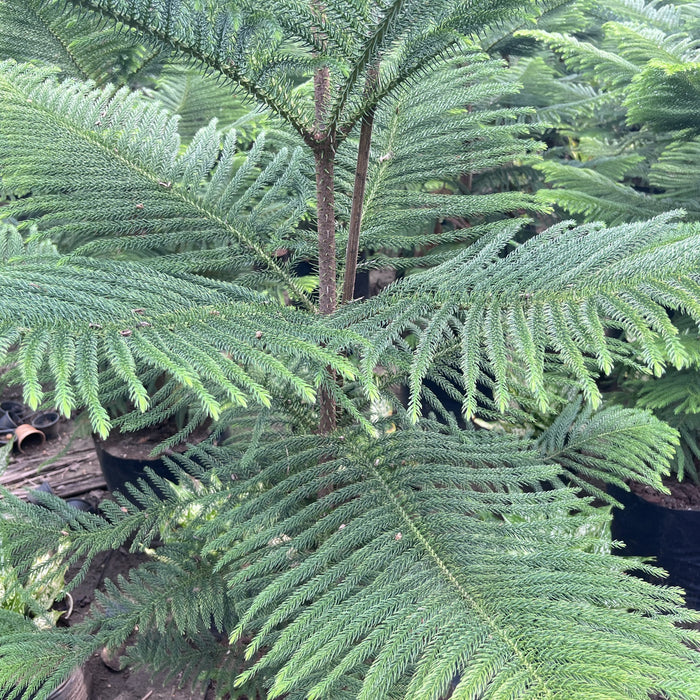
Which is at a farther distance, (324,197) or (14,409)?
(14,409)

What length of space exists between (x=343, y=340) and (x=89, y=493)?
2.22m

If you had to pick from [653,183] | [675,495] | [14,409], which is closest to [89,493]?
[14,409]

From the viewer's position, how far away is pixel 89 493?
A: 2.47m

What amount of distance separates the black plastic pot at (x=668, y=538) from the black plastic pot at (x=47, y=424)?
2.52 meters

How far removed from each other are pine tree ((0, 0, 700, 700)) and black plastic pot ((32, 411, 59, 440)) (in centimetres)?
183

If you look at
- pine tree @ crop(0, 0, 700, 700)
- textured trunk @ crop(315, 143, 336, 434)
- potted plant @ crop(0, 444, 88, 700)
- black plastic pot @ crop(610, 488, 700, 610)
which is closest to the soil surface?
potted plant @ crop(0, 444, 88, 700)

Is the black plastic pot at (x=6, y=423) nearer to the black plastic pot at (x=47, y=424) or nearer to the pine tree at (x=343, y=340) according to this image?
the black plastic pot at (x=47, y=424)

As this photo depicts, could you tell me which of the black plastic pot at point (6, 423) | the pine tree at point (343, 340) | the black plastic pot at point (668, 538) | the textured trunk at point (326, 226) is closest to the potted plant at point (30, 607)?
the pine tree at point (343, 340)

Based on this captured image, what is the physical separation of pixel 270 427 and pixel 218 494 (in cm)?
20

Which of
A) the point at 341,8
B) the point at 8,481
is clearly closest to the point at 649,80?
the point at 341,8

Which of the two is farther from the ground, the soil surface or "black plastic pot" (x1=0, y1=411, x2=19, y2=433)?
the soil surface

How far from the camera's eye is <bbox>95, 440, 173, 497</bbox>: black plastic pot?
6.77 ft

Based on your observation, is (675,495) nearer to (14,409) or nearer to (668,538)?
(668,538)

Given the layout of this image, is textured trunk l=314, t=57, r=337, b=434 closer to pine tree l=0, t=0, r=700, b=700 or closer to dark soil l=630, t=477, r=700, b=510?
pine tree l=0, t=0, r=700, b=700
